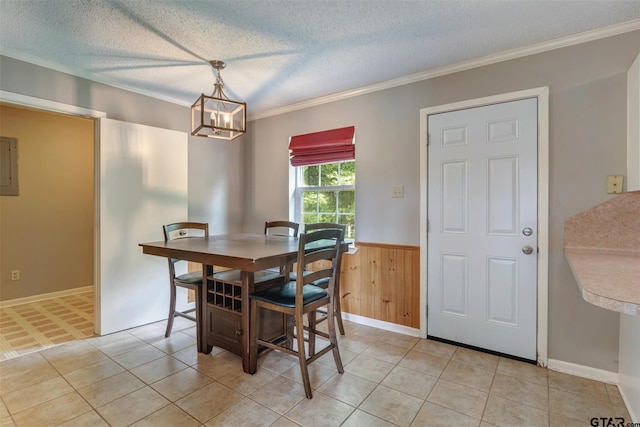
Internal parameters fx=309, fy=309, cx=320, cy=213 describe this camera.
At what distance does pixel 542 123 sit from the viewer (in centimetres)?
217

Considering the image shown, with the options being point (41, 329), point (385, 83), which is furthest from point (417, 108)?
point (41, 329)

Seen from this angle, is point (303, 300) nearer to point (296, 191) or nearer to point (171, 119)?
point (296, 191)

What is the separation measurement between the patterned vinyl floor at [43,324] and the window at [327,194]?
2354mm

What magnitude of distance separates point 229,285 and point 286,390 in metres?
0.78

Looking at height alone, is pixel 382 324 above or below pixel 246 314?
below

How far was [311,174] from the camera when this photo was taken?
3.56m

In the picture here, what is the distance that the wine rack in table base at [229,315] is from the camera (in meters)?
2.18

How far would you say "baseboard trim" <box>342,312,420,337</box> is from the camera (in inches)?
108

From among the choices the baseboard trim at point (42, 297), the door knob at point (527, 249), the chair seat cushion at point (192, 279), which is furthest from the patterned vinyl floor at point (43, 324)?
the door knob at point (527, 249)

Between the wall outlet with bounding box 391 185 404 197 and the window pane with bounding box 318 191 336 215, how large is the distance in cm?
74

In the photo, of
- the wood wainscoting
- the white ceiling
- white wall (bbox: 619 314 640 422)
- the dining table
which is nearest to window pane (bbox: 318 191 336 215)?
the wood wainscoting

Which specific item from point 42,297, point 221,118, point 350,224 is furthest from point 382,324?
point 42,297

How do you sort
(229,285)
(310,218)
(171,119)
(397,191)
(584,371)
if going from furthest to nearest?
1. (310,218)
2. (171,119)
3. (397,191)
4. (229,285)
5. (584,371)

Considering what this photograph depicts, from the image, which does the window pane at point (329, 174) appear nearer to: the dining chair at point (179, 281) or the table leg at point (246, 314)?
the dining chair at point (179, 281)
